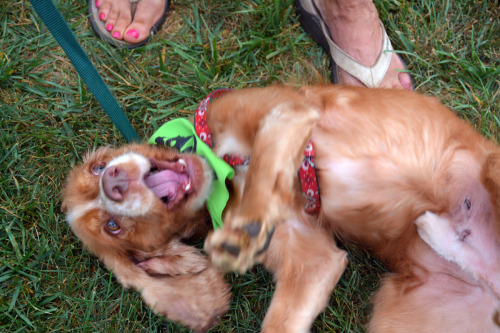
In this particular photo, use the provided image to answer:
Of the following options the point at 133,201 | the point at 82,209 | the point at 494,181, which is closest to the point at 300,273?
the point at 133,201

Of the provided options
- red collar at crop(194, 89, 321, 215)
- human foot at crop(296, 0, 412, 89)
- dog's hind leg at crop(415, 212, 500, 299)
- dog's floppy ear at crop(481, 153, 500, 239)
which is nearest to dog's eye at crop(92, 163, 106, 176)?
red collar at crop(194, 89, 321, 215)

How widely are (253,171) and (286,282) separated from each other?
90cm

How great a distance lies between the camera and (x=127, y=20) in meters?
3.89

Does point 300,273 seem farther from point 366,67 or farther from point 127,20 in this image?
point 127,20

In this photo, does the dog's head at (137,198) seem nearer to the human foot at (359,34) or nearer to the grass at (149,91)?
the grass at (149,91)

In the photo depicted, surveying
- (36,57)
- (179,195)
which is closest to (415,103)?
(179,195)

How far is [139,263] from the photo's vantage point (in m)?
2.99

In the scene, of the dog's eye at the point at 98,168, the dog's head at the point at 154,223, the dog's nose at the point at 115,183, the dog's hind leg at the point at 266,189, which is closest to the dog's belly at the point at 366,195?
the dog's hind leg at the point at 266,189

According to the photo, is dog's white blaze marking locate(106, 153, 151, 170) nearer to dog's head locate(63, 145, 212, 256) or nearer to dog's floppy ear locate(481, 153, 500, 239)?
dog's head locate(63, 145, 212, 256)

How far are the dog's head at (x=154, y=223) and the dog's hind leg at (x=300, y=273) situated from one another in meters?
0.37

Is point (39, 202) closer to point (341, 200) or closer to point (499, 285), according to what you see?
point (341, 200)

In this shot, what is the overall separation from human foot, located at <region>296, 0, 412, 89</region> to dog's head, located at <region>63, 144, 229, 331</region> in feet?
5.25

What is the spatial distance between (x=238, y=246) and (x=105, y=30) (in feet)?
8.96

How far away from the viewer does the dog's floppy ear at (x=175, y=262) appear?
2.90 m
